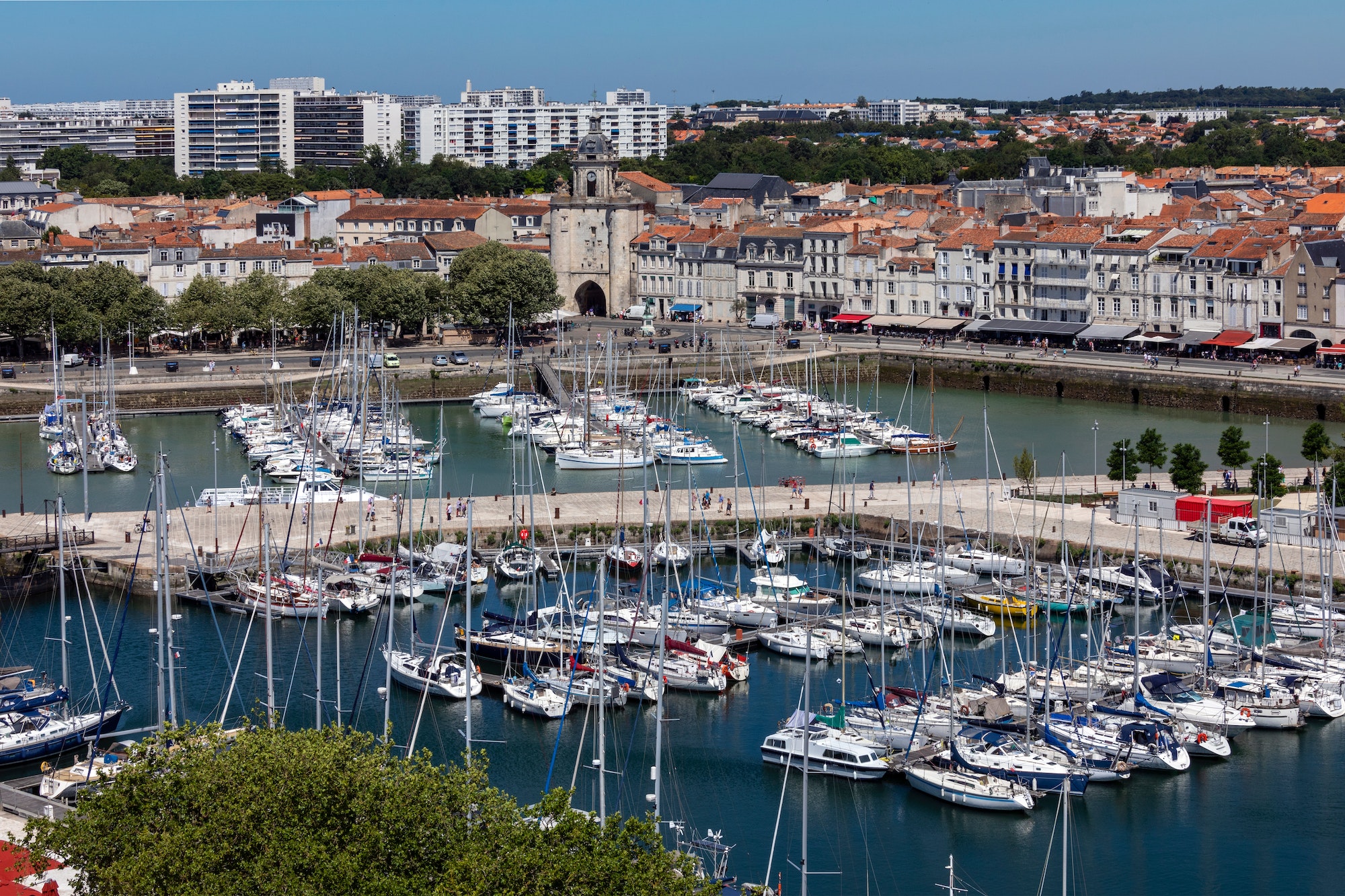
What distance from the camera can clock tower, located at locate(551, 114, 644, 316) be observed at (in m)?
51.8

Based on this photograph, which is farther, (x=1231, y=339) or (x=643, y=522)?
(x=1231, y=339)

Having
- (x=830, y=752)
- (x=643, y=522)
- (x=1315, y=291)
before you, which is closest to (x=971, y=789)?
(x=830, y=752)

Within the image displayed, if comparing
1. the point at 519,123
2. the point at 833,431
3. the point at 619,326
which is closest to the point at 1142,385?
the point at 833,431

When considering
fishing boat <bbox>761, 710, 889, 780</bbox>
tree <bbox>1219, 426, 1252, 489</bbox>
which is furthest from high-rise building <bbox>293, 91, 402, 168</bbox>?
fishing boat <bbox>761, 710, 889, 780</bbox>

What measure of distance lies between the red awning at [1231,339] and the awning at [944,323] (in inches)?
260

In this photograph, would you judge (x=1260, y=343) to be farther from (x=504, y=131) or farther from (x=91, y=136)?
(x=91, y=136)

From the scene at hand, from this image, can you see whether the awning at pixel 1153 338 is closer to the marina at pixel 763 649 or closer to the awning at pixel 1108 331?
Result: the awning at pixel 1108 331

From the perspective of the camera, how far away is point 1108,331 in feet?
148

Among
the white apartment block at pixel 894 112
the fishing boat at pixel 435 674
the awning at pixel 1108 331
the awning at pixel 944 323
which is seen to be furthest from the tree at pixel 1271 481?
the white apartment block at pixel 894 112

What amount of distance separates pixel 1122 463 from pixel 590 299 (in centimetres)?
2532

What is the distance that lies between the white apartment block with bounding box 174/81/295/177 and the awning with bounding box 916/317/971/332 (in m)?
59.6

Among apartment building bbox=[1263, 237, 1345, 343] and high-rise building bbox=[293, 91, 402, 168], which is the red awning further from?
high-rise building bbox=[293, 91, 402, 168]

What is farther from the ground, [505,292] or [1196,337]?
[505,292]

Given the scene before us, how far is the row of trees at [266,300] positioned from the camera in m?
43.4
